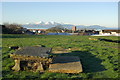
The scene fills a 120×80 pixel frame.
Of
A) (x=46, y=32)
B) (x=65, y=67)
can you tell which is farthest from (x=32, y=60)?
(x=46, y=32)

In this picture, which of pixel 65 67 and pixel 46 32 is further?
pixel 46 32

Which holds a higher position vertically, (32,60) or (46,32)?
(46,32)

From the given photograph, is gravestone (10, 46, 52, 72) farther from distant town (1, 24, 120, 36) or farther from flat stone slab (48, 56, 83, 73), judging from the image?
distant town (1, 24, 120, 36)

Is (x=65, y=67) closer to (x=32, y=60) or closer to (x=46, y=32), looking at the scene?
(x=32, y=60)

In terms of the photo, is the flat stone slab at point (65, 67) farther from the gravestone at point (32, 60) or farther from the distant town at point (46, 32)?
the distant town at point (46, 32)

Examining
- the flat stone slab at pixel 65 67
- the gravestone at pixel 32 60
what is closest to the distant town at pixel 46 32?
the gravestone at pixel 32 60

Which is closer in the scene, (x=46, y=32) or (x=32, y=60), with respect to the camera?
(x=32, y=60)

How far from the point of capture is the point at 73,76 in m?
6.85

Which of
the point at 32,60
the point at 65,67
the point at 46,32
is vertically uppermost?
the point at 46,32

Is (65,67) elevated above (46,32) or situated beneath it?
situated beneath

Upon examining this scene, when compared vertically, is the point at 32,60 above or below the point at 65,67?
above

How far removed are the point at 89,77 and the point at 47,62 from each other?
1879mm

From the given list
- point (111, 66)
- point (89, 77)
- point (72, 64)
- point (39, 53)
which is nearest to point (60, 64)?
point (72, 64)

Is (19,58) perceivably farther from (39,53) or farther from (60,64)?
(60,64)
